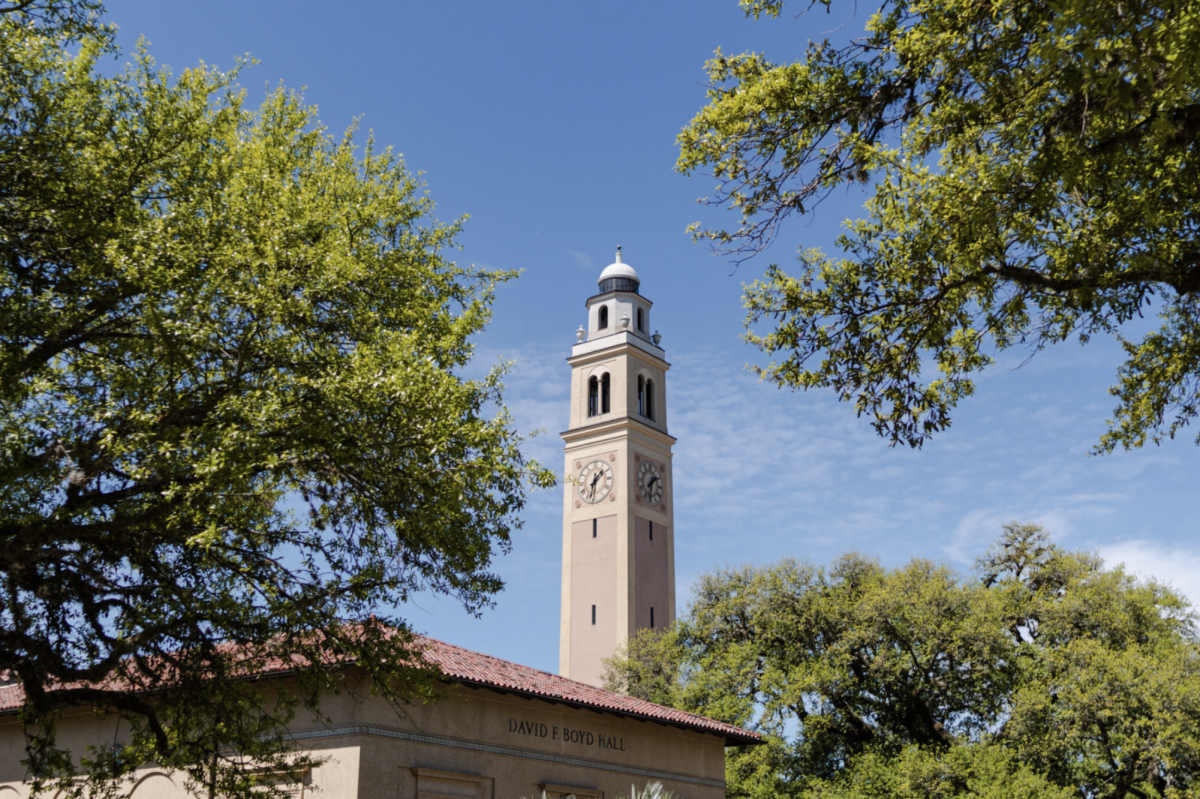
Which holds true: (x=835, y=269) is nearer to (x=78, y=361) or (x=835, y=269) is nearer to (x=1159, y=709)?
(x=78, y=361)

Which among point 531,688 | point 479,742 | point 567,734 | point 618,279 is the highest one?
point 618,279

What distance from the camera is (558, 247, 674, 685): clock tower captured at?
49.5 meters

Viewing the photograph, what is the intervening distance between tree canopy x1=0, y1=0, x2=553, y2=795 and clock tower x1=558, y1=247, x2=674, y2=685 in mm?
35165

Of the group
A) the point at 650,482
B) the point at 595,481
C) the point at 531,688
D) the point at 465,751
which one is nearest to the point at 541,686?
the point at 531,688

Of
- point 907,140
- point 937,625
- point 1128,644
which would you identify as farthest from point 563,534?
point 907,140

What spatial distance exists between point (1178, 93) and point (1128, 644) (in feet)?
105

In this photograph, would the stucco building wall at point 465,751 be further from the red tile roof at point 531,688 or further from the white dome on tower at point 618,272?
the white dome on tower at point 618,272

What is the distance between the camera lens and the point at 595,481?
175 ft

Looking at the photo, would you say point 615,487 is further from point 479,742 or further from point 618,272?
point 479,742

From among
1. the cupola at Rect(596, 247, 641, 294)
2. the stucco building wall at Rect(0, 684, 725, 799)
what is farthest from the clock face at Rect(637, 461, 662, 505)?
the stucco building wall at Rect(0, 684, 725, 799)

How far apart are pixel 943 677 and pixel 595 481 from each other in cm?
2372

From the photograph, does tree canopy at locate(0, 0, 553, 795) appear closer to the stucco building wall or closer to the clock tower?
the stucco building wall

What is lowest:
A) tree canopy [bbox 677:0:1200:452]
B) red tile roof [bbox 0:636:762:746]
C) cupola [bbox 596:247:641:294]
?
red tile roof [bbox 0:636:762:746]

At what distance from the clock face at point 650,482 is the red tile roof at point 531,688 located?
25546mm
